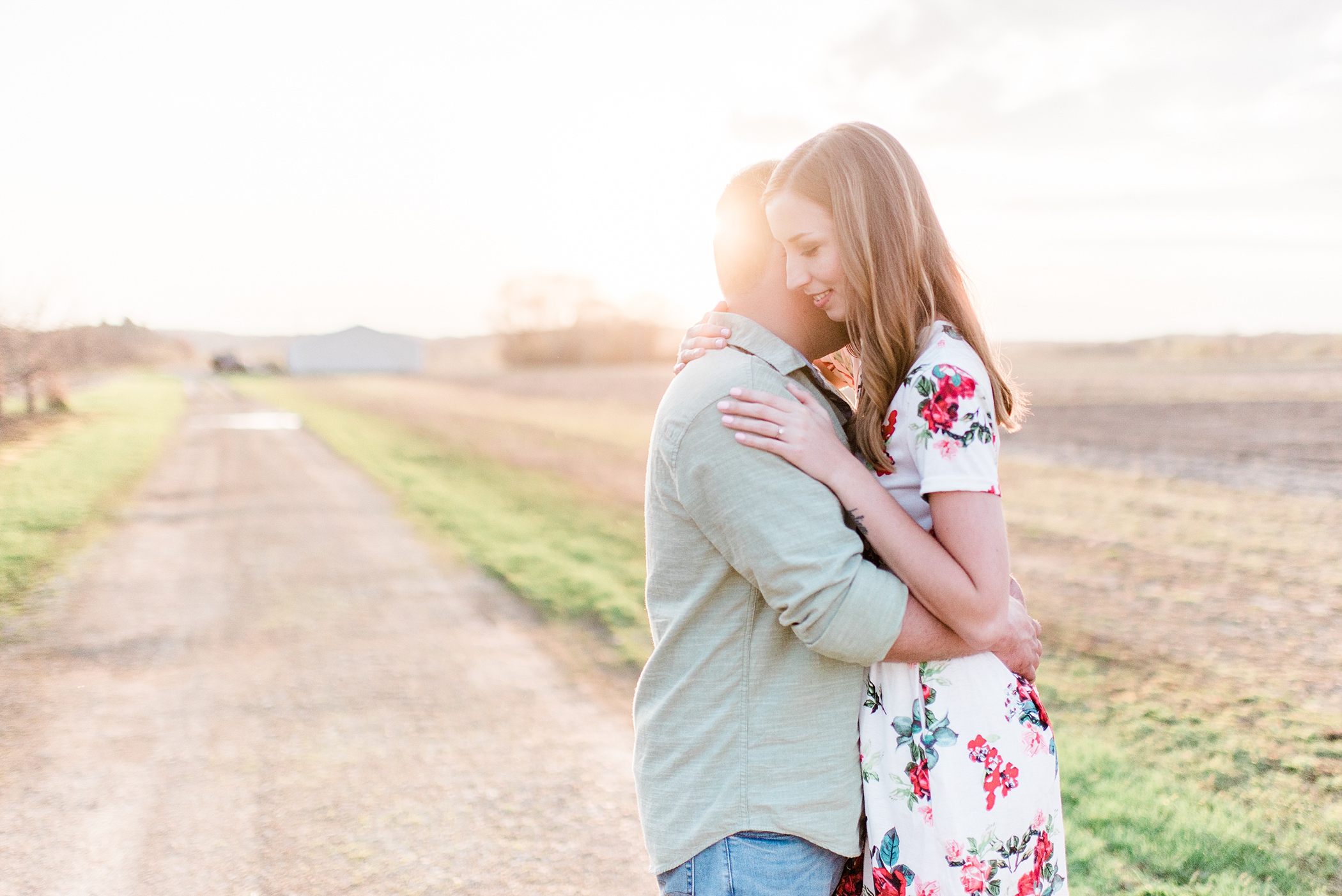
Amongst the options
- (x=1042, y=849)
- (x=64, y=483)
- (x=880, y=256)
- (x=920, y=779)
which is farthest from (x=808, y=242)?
(x=64, y=483)

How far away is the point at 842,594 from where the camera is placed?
4.61 feet

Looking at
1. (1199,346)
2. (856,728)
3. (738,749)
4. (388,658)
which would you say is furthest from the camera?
(1199,346)

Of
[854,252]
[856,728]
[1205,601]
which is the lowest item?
[1205,601]

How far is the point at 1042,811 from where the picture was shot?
5.41 feet

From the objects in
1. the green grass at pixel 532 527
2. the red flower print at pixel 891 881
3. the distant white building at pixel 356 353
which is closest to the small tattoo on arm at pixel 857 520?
the red flower print at pixel 891 881

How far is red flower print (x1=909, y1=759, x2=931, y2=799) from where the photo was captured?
1558 millimetres

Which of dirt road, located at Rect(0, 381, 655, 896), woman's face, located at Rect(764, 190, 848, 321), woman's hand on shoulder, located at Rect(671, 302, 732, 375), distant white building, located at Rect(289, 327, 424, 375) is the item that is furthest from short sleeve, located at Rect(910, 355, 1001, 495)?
distant white building, located at Rect(289, 327, 424, 375)

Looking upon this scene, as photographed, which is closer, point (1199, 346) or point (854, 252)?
point (854, 252)

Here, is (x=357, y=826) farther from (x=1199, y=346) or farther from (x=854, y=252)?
(x=1199, y=346)

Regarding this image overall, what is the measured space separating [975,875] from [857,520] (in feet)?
2.26

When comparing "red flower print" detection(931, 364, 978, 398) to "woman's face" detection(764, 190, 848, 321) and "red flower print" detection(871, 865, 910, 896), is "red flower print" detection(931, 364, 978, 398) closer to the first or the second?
"woman's face" detection(764, 190, 848, 321)

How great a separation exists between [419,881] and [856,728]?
2.28 meters

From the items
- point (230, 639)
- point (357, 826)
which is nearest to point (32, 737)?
point (230, 639)

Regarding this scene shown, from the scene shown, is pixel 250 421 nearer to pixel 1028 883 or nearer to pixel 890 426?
pixel 890 426
